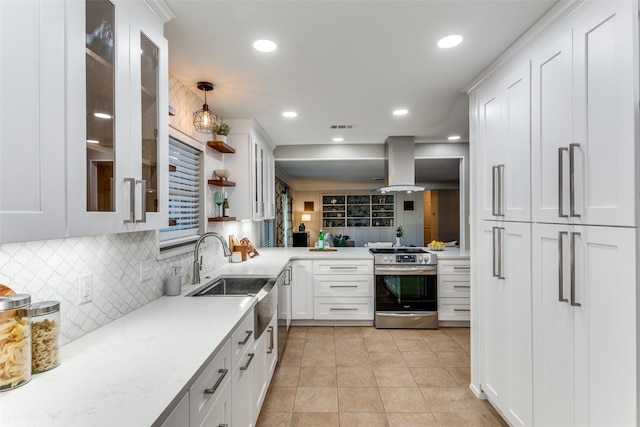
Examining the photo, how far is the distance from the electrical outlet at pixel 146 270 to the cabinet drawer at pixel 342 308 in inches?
96.0

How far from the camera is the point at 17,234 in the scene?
768mm

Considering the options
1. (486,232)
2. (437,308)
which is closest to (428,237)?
(437,308)

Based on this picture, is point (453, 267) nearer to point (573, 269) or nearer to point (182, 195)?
point (573, 269)

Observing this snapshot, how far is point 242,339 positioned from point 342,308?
8.34 feet

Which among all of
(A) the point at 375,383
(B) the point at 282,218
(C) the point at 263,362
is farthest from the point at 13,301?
(B) the point at 282,218

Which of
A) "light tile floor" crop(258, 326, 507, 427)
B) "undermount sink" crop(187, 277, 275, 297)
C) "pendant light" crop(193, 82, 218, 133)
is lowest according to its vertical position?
"light tile floor" crop(258, 326, 507, 427)

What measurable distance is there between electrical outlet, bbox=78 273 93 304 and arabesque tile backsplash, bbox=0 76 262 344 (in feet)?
0.06

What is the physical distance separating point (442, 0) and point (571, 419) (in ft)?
6.53

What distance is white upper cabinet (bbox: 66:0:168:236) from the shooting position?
97 centimetres

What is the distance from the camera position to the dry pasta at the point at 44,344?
101 centimetres

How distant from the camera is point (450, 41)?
188 cm

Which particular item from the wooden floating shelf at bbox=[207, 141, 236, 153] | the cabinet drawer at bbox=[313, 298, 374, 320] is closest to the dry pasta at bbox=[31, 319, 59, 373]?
the wooden floating shelf at bbox=[207, 141, 236, 153]

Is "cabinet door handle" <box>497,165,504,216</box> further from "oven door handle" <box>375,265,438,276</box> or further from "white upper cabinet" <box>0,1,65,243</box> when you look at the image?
"white upper cabinet" <box>0,1,65,243</box>

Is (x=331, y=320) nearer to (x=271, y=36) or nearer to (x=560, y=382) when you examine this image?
(x=560, y=382)
